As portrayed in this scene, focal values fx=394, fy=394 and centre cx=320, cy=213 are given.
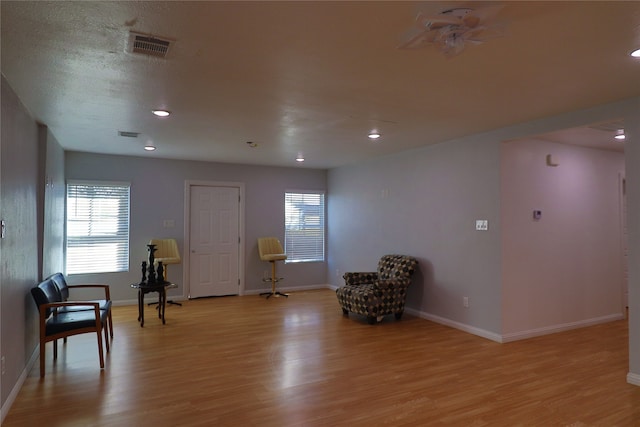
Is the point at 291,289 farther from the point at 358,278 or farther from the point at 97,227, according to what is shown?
the point at 97,227

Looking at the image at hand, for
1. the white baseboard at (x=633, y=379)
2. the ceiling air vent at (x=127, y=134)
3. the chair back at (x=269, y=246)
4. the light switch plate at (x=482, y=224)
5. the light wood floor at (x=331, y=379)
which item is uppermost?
the ceiling air vent at (x=127, y=134)

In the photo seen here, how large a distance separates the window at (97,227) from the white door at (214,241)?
110cm

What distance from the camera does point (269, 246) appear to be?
7496mm

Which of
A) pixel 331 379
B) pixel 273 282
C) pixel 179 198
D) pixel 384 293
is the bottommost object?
pixel 331 379

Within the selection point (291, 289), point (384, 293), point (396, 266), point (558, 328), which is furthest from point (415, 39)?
point (291, 289)

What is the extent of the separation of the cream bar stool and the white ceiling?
2.94m

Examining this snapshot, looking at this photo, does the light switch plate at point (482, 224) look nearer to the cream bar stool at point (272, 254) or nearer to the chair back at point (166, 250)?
the cream bar stool at point (272, 254)

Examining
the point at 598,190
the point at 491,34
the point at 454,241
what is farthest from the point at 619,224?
the point at 491,34

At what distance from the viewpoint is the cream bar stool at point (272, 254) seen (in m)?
7.13

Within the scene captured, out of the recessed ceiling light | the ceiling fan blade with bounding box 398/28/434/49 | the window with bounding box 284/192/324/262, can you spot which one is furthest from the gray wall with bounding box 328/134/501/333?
the recessed ceiling light

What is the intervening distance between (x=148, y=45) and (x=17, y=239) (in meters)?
2.04

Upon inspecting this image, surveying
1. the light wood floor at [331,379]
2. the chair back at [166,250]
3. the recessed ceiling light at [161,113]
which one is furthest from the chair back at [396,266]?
the recessed ceiling light at [161,113]

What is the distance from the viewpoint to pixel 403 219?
6082 mm

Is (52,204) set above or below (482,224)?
above
